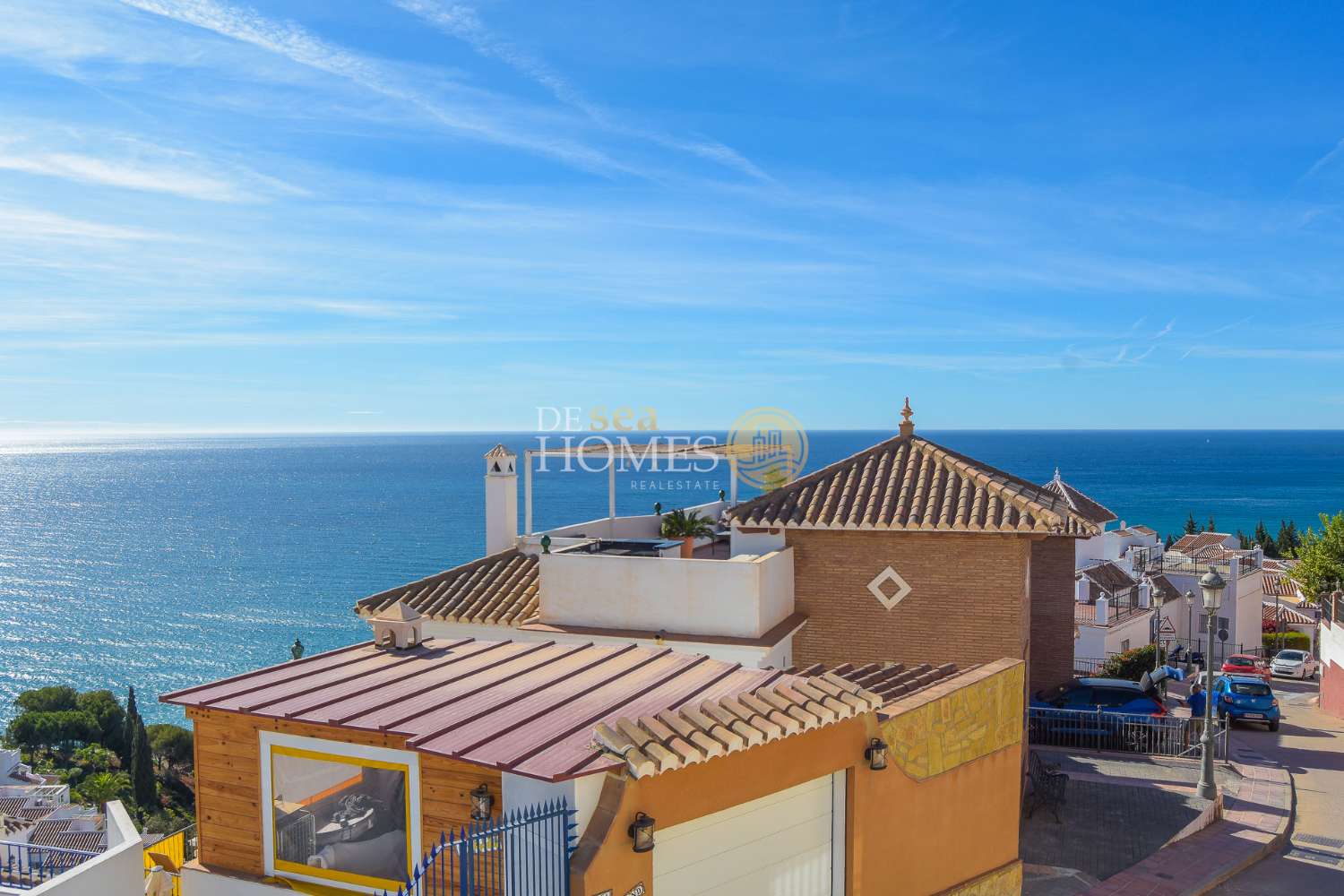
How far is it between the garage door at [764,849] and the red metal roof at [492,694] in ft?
3.40

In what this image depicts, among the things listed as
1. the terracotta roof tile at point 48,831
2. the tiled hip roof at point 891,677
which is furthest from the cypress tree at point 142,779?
the tiled hip roof at point 891,677

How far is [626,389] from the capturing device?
6334 inches

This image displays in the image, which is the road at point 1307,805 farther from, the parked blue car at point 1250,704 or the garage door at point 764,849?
the garage door at point 764,849

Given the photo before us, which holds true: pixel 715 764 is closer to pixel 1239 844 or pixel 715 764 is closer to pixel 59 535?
pixel 1239 844

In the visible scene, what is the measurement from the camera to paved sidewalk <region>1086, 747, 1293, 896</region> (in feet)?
37.0

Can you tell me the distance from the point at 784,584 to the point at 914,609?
6.76 ft

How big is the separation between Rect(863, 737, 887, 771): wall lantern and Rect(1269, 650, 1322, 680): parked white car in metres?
28.0

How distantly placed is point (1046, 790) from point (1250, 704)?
8876 millimetres

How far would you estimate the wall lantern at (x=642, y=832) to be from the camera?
6238mm

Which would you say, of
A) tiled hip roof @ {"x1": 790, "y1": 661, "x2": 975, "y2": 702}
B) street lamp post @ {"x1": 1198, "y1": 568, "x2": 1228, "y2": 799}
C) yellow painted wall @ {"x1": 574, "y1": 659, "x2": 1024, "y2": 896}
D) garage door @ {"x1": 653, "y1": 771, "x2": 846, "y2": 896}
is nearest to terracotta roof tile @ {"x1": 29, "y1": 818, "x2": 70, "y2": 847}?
tiled hip roof @ {"x1": 790, "y1": 661, "x2": 975, "y2": 702}

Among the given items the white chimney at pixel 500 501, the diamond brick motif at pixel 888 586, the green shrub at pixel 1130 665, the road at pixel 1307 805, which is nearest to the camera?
the road at pixel 1307 805

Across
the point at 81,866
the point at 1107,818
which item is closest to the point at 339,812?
the point at 81,866

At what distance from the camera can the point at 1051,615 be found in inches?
784

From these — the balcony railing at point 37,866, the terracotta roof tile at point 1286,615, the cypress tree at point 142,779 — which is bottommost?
the cypress tree at point 142,779
